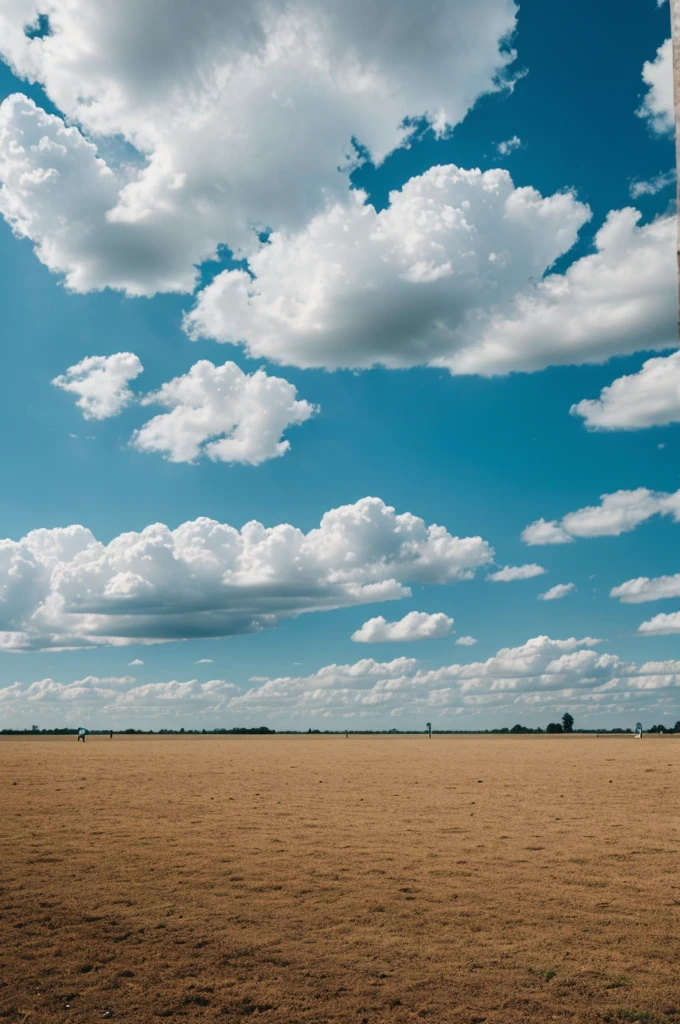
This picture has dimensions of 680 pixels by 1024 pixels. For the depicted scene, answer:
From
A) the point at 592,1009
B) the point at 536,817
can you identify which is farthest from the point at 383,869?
the point at 536,817

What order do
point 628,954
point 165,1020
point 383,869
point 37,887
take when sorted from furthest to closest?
1. point 383,869
2. point 37,887
3. point 628,954
4. point 165,1020

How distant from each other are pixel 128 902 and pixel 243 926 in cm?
266

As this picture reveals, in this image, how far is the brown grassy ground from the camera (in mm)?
10008

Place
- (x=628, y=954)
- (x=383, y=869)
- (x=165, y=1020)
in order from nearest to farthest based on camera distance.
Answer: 1. (x=165, y=1020)
2. (x=628, y=954)
3. (x=383, y=869)

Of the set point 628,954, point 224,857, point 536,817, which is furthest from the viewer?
point 536,817

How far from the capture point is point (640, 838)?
2088 centimetres

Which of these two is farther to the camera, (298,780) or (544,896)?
(298,780)

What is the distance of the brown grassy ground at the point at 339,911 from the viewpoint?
10008mm

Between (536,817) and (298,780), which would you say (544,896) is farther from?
(298,780)

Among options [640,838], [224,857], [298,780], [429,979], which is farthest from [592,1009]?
[298,780]

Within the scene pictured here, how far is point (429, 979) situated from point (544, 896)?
4.98 m

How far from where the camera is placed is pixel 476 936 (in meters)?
12.4

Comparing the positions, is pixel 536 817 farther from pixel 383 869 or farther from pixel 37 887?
pixel 37 887

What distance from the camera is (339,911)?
13672 mm
